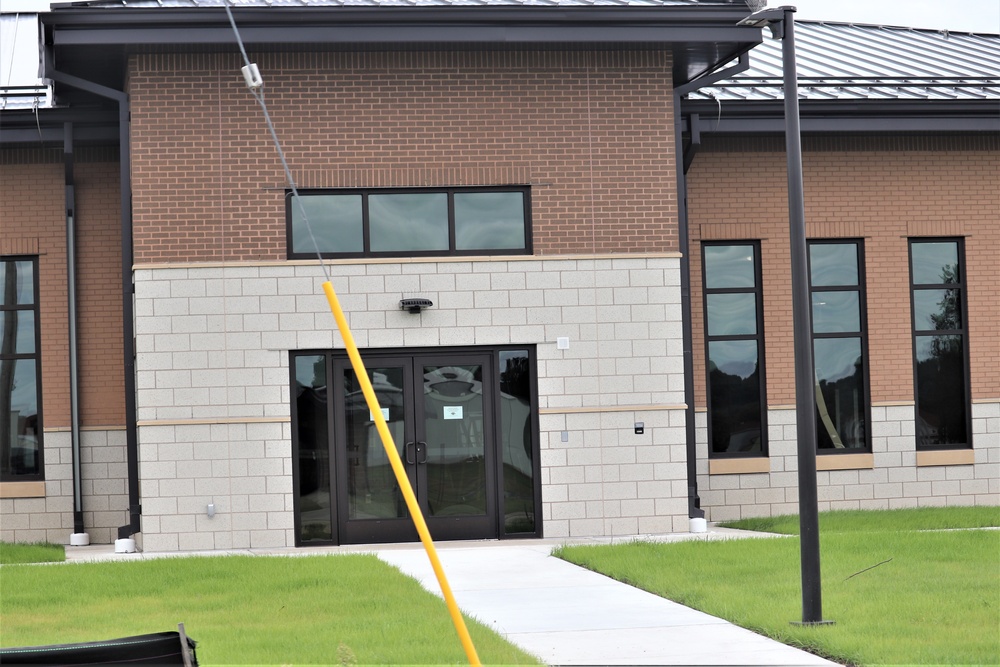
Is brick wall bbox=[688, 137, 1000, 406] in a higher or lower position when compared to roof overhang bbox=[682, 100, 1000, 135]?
lower

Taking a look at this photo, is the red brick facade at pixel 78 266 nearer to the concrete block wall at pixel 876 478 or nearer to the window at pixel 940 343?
the concrete block wall at pixel 876 478

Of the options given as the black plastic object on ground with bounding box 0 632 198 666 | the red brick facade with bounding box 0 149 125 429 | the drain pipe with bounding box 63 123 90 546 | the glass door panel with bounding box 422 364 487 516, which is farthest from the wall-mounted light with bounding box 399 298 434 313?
the black plastic object on ground with bounding box 0 632 198 666

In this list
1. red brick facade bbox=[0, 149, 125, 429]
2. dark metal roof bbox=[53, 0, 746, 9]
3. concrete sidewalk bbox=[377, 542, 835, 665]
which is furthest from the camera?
red brick facade bbox=[0, 149, 125, 429]

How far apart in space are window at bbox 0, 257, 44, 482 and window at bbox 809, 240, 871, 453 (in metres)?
10.7

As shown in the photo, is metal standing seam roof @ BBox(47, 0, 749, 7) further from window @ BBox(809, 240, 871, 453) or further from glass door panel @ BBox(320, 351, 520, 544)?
window @ BBox(809, 240, 871, 453)

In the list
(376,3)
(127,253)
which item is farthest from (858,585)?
(127,253)

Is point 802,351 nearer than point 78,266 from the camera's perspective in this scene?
Yes

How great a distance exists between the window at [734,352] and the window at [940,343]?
2.36m

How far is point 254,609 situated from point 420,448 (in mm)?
5516

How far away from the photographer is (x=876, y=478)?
56.9ft

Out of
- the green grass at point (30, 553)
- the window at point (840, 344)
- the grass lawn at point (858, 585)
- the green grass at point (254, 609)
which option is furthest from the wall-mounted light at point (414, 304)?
the window at point (840, 344)

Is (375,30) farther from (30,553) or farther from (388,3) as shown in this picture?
(30,553)

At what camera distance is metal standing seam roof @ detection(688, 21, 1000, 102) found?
703 inches

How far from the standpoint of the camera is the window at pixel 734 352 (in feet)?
56.5
